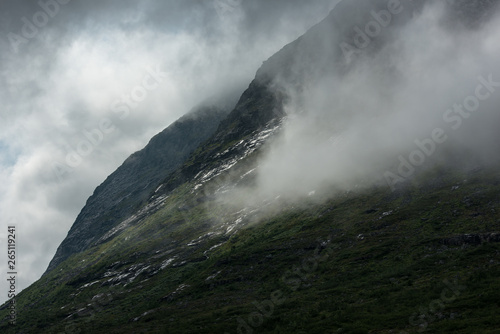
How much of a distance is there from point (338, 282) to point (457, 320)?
3534 cm

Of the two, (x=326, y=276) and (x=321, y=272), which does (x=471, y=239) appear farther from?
(x=321, y=272)

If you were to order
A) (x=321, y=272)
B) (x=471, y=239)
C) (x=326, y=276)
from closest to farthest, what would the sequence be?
(x=471, y=239) → (x=326, y=276) → (x=321, y=272)

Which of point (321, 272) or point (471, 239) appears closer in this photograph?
point (471, 239)

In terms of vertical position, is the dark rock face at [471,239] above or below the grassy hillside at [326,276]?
below

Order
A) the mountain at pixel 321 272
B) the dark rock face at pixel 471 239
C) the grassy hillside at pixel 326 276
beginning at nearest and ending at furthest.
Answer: the grassy hillside at pixel 326 276, the mountain at pixel 321 272, the dark rock face at pixel 471 239


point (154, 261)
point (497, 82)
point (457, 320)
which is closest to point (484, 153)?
point (497, 82)

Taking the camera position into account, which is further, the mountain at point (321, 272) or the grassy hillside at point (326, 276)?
the mountain at point (321, 272)

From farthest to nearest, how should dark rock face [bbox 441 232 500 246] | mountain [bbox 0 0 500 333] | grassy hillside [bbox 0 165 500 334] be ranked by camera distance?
dark rock face [bbox 441 232 500 246] → mountain [bbox 0 0 500 333] → grassy hillside [bbox 0 165 500 334]

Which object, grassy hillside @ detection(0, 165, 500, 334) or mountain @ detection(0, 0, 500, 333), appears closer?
grassy hillside @ detection(0, 165, 500, 334)

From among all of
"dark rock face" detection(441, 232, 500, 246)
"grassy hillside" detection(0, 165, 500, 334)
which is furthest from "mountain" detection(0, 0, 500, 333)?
"grassy hillside" detection(0, 165, 500, 334)

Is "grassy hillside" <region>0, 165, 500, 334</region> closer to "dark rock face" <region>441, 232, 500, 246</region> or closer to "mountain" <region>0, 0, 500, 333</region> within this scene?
"dark rock face" <region>441, 232, 500, 246</region>

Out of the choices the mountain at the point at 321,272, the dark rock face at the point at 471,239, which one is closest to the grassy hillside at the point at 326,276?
the dark rock face at the point at 471,239

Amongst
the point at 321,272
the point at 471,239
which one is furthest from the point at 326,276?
the point at 471,239

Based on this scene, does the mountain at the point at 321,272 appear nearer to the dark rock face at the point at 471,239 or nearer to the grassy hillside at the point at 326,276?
Result: the dark rock face at the point at 471,239
